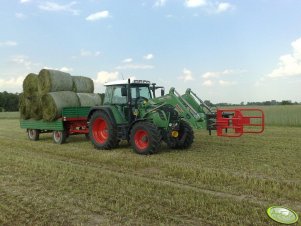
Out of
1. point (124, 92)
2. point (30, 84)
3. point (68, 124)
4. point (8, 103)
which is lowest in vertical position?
point (68, 124)

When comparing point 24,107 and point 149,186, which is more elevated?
point 24,107

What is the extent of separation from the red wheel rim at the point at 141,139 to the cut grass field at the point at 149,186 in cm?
32

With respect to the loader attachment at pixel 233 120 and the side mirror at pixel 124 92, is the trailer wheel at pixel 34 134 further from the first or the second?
the loader attachment at pixel 233 120

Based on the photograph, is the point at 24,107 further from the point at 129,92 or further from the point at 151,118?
the point at 151,118

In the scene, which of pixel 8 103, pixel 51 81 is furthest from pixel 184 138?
pixel 8 103

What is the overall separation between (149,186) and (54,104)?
6.96 metres

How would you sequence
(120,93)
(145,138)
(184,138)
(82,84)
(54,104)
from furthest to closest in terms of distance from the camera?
(82,84), (54,104), (120,93), (184,138), (145,138)

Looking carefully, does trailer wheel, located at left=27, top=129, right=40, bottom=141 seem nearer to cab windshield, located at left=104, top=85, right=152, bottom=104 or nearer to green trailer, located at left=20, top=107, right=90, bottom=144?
green trailer, located at left=20, top=107, right=90, bottom=144

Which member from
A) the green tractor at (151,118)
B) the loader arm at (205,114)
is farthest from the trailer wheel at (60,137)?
the loader arm at (205,114)

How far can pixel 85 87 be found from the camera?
1434 centimetres

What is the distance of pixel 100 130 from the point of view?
1166 cm

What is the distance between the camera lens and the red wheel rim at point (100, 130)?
1148 centimetres

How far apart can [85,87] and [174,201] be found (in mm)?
9544

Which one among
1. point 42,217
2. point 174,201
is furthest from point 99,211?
point 174,201
